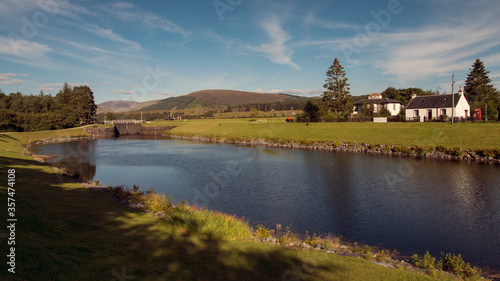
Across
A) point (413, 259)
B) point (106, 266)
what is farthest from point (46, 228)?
point (413, 259)

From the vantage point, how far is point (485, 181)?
25.5 metres

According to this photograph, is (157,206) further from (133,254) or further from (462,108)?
(462,108)

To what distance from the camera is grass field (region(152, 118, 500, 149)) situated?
40.7 metres

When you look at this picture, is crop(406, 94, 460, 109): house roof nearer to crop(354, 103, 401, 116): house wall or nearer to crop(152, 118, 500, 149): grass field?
crop(354, 103, 401, 116): house wall

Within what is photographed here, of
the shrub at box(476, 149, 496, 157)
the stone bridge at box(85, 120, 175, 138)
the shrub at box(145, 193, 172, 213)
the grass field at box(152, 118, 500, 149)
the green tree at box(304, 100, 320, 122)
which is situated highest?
the green tree at box(304, 100, 320, 122)

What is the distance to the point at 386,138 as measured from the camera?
5012cm

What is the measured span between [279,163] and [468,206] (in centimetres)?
2224

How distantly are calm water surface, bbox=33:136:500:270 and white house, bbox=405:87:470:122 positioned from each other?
32349 mm

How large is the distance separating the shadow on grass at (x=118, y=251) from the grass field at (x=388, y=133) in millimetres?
42135

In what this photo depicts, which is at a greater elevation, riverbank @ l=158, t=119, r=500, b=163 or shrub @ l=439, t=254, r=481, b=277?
riverbank @ l=158, t=119, r=500, b=163

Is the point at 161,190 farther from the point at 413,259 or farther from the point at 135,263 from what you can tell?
the point at 413,259

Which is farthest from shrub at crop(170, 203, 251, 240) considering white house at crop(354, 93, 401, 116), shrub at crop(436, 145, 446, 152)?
white house at crop(354, 93, 401, 116)

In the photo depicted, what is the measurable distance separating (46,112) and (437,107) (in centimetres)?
12432

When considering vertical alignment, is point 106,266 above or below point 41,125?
below
